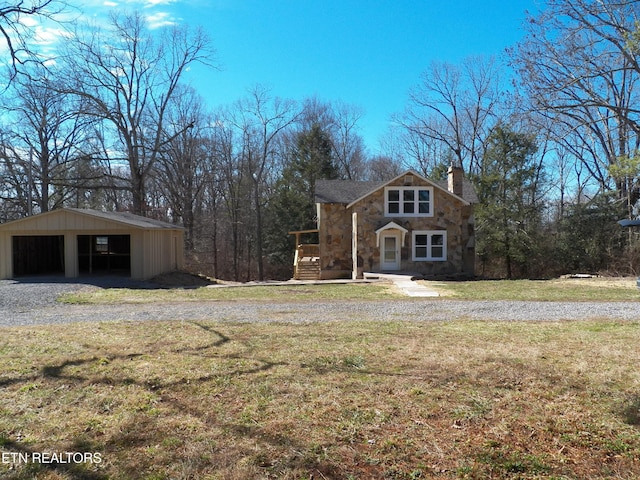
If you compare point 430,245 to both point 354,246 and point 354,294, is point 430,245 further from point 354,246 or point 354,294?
point 354,294

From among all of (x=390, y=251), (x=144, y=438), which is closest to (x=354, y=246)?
(x=390, y=251)

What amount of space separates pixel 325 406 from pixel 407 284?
460 inches

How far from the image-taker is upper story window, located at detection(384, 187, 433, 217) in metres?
19.8

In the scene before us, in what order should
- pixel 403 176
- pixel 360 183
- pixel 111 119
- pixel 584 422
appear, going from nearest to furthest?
1. pixel 584 422
2. pixel 403 176
3. pixel 360 183
4. pixel 111 119

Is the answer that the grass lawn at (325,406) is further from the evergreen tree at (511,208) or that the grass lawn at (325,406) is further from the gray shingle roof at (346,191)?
the evergreen tree at (511,208)

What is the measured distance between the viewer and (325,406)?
12.4 ft

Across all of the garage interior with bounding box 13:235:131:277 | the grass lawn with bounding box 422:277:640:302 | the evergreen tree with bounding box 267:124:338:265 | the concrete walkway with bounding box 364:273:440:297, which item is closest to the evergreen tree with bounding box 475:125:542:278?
the concrete walkway with bounding box 364:273:440:297

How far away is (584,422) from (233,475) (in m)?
2.65

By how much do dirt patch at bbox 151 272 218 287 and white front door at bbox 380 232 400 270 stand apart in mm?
7359

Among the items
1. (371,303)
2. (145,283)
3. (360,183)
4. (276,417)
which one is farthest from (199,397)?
(360,183)

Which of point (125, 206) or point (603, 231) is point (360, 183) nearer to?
point (603, 231)

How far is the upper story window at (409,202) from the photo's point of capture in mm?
19828

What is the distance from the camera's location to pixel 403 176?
19.6 meters

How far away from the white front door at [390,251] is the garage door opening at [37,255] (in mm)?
13416
